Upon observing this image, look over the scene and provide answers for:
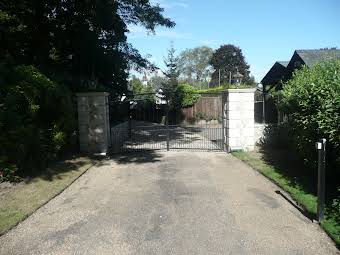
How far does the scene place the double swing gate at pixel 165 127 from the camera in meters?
14.4

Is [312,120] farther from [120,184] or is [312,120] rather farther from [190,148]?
[190,148]

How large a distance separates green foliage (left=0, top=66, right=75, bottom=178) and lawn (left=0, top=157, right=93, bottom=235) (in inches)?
22.8

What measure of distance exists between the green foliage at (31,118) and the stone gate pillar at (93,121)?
3.79ft

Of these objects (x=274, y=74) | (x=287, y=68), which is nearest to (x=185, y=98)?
(x=274, y=74)

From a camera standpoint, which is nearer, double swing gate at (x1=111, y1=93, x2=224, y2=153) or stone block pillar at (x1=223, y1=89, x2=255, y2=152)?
stone block pillar at (x1=223, y1=89, x2=255, y2=152)

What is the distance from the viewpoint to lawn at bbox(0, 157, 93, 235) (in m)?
6.36

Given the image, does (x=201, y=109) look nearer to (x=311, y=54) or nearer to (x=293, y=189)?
(x=311, y=54)

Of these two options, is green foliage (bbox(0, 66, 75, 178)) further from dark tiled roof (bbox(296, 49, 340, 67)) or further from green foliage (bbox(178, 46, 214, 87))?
green foliage (bbox(178, 46, 214, 87))

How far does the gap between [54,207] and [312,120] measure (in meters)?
5.24

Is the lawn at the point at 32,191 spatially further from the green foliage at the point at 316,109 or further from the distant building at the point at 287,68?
the distant building at the point at 287,68

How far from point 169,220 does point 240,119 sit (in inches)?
282

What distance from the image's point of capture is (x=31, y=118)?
9234 millimetres

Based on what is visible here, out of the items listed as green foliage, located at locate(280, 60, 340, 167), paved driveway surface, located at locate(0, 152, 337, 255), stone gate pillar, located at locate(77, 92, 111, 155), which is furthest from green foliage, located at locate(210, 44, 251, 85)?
paved driveway surface, located at locate(0, 152, 337, 255)

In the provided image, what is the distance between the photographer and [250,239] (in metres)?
5.25
